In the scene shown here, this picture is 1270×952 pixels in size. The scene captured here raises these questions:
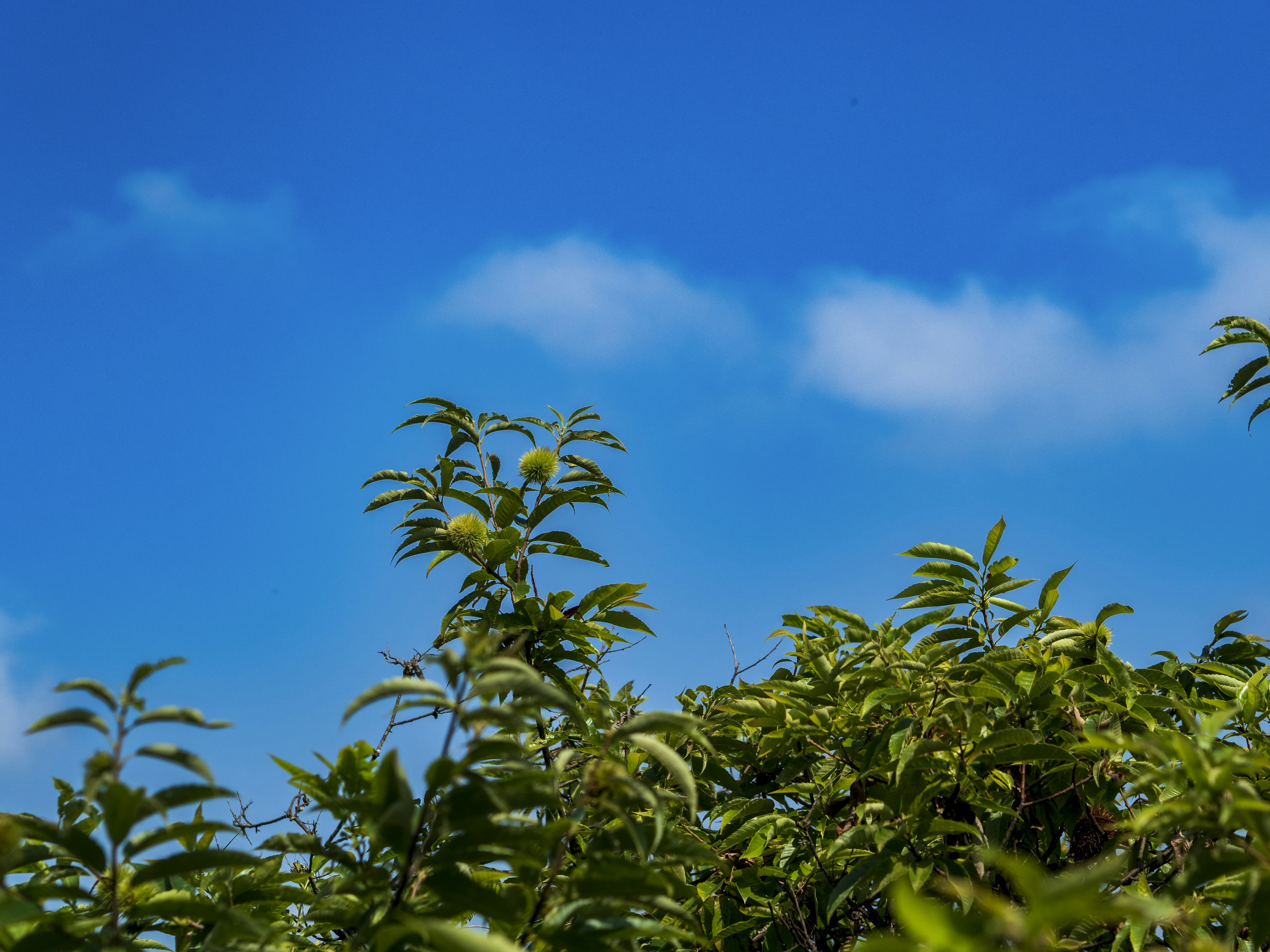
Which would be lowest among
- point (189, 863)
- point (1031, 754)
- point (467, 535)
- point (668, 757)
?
point (189, 863)

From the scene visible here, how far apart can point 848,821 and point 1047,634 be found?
0.97m

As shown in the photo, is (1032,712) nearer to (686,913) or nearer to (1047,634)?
(1047,634)

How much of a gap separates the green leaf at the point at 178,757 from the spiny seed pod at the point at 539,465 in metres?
2.40

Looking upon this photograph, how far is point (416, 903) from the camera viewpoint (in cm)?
185

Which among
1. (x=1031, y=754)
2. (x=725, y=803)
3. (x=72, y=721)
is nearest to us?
(x=72, y=721)

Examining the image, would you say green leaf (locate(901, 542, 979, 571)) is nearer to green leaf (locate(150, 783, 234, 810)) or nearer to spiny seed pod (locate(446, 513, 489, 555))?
spiny seed pod (locate(446, 513, 489, 555))

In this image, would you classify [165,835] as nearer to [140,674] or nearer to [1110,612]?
[140,674]

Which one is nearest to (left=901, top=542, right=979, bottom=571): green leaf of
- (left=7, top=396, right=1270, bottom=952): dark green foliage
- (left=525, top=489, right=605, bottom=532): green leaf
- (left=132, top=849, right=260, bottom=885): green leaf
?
(left=7, top=396, right=1270, bottom=952): dark green foliage

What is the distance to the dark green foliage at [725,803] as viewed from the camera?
1.58 metres

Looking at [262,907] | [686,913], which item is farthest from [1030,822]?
[262,907]

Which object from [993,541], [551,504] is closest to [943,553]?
[993,541]

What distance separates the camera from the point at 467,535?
372 centimetres

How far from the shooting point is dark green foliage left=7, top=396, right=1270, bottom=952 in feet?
5.18

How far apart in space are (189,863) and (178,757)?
178 millimetres
